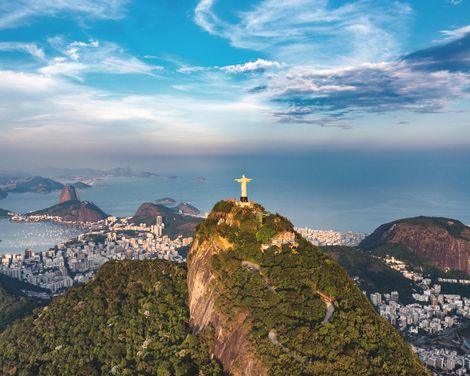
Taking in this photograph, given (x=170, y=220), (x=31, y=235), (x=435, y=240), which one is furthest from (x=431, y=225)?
(x=31, y=235)

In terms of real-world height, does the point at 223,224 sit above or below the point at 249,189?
above

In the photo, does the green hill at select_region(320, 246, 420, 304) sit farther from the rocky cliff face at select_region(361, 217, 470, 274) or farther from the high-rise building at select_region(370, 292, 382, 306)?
the rocky cliff face at select_region(361, 217, 470, 274)

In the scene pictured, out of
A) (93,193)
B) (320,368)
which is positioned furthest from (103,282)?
(93,193)

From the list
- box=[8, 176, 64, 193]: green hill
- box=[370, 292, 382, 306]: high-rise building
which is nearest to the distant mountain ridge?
box=[8, 176, 64, 193]: green hill

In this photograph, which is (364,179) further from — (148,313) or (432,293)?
(148,313)

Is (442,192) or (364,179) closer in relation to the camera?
(442,192)

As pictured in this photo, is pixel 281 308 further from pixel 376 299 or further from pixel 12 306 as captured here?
pixel 376 299

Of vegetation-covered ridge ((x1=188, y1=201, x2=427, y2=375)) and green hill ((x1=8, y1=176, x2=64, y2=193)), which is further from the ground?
vegetation-covered ridge ((x1=188, y1=201, x2=427, y2=375))
